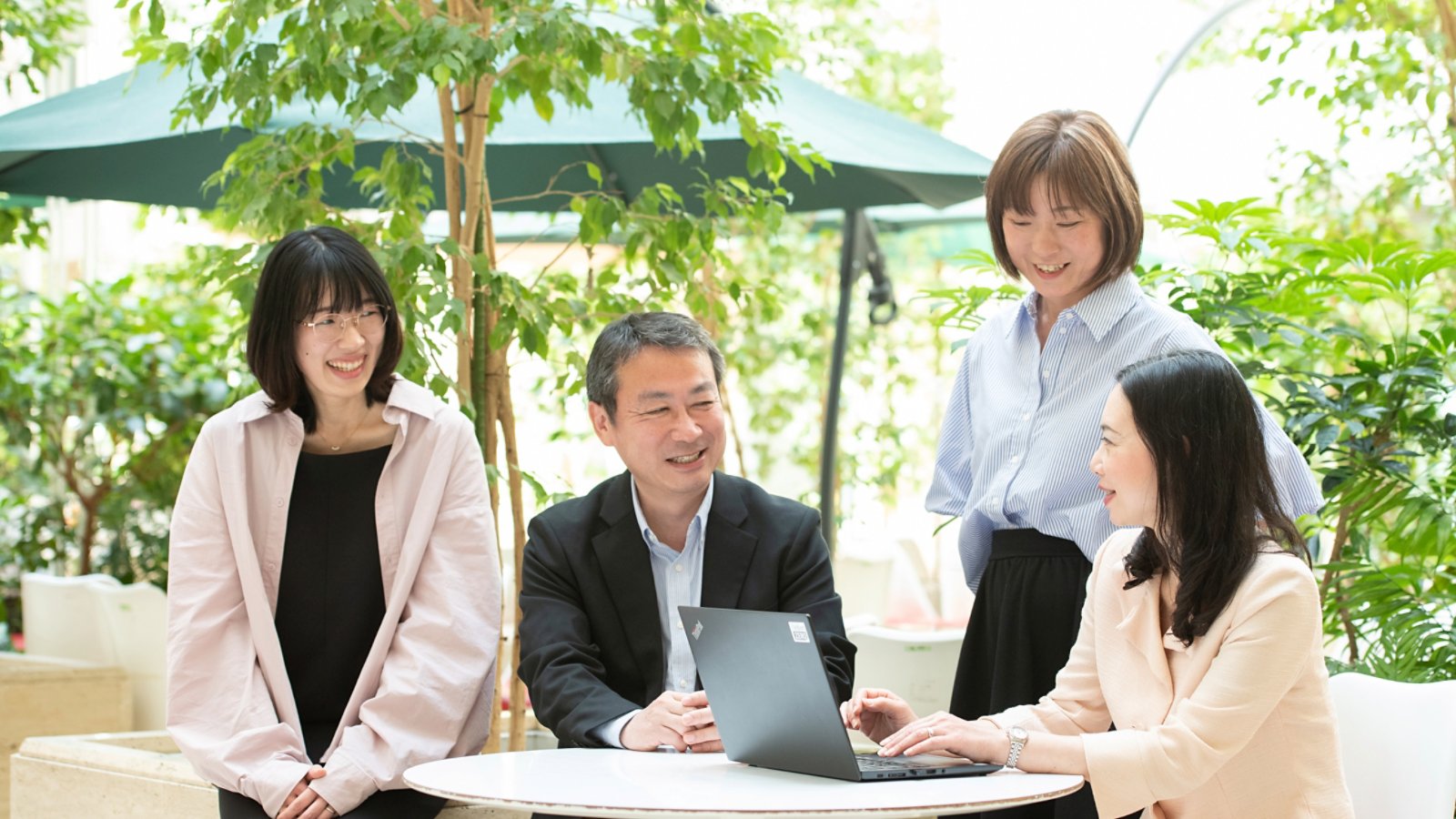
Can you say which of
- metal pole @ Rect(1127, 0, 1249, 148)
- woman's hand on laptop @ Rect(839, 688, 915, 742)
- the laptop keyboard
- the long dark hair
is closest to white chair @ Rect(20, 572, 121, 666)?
woman's hand on laptop @ Rect(839, 688, 915, 742)

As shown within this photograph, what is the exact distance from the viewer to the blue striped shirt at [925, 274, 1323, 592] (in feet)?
6.92

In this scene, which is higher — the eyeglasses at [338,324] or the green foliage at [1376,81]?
the green foliage at [1376,81]

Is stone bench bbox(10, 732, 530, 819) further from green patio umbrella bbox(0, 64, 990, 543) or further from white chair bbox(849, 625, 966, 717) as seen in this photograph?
white chair bbox(849, 625, 966, 717)

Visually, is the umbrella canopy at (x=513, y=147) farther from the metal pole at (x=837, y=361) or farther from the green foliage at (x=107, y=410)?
the green foliage at (x=107, y=410)

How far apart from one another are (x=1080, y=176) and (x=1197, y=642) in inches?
27.7

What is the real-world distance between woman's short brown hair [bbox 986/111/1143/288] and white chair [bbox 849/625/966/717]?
1512 mm

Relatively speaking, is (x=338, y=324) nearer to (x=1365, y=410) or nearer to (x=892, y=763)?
(x=892, y=763)

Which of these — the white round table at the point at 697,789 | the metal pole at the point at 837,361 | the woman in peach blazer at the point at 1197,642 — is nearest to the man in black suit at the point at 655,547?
the white round table at the point at 697,789

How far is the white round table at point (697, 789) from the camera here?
1.49 m

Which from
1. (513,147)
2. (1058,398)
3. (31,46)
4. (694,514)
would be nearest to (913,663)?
(694,514)

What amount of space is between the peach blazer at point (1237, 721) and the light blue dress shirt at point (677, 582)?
613mm

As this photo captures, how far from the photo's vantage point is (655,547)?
2.34 metres

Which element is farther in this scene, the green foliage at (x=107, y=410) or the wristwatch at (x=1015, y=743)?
the green foliage at (x=107, y=410)

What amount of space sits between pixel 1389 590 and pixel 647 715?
1.65 metres
